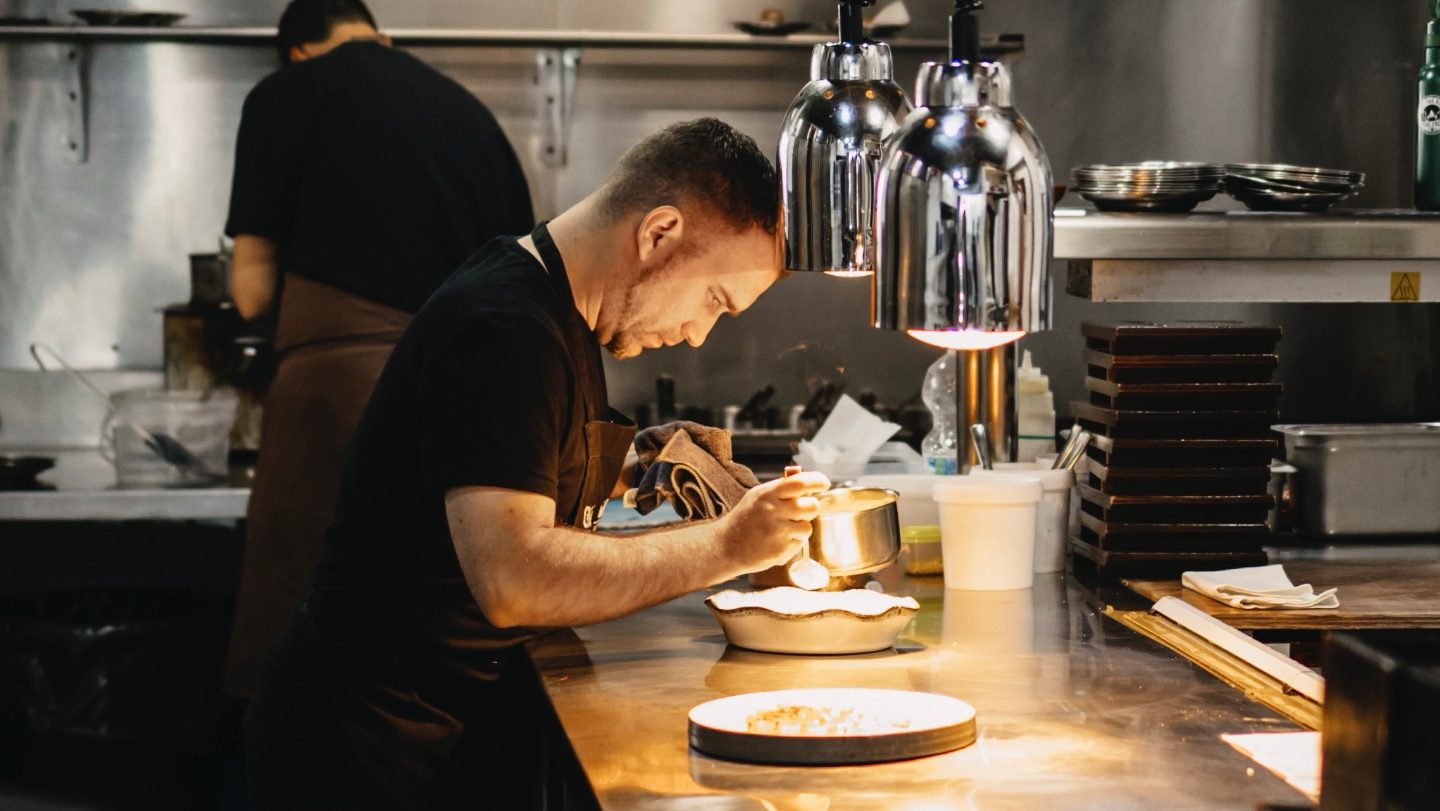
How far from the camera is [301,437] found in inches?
135

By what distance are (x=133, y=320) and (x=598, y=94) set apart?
5.01ft

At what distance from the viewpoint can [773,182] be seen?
6.75ft

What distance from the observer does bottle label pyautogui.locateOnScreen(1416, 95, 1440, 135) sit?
10.2ft

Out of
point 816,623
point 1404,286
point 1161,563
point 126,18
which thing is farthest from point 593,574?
point 126,18

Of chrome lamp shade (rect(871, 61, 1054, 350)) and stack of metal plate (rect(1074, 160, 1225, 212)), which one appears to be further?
stack of metal plate (rect(1074, 160, 1225, 212))

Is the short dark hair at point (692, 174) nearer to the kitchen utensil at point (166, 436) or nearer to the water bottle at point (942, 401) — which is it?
the water bottle at point (942, 401)

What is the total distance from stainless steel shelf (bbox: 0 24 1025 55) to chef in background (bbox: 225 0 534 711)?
932 millimetres

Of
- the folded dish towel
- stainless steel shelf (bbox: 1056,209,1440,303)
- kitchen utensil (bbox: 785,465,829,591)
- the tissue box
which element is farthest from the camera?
stainless steel shelf (bbox: 1056,209,1440,303)

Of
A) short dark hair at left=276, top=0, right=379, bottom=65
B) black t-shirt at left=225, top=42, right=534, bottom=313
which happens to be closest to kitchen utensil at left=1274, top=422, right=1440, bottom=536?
black t-shirt at left=225, top=42, right=534, bottom=313


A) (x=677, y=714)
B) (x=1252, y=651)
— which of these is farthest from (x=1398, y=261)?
(x=677, y=714)

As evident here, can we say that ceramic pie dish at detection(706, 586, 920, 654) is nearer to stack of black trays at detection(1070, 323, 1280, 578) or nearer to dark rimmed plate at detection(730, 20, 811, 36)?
stack of black trays at detection(1070, 323, 1280, 578)

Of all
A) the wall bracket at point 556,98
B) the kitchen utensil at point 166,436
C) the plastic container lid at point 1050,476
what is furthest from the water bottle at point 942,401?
the kitchen utensil at point 166,436

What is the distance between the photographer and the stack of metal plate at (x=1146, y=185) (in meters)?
2.72

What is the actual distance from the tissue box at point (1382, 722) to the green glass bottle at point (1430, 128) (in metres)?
2.10
